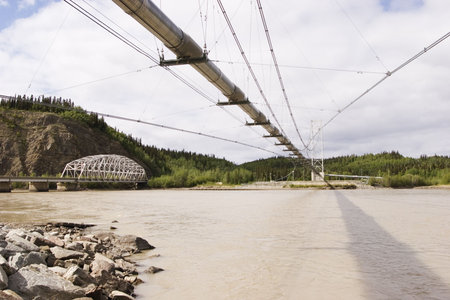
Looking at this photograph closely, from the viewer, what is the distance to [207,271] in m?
8.14

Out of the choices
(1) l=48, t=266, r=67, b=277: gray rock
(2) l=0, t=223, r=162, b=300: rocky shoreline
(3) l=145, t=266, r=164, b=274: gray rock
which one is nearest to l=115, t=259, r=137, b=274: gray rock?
(2) l=0, t=223, r=162, b=300: rocky shoreline

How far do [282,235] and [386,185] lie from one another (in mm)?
111160

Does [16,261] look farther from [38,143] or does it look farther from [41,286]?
[38,143]

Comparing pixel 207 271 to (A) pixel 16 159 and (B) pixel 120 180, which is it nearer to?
(B) pixel 120 180

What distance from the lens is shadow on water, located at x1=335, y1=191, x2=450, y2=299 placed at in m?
6.55

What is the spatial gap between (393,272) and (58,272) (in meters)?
7.47

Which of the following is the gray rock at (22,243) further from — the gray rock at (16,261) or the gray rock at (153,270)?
the gray rock at (153,270)

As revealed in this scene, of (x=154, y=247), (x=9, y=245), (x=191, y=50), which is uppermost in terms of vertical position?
(x=191, y=50)

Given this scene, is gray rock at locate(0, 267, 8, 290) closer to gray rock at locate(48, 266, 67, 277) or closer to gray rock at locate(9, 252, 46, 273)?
gray rock at locate(9, 252, 46, 273)

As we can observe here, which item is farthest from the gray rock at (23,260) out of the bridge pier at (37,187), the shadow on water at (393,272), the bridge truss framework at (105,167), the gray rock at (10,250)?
the bridge truss framework at (105,167)

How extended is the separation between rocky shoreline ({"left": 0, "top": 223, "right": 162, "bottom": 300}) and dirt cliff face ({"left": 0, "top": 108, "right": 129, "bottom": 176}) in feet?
349

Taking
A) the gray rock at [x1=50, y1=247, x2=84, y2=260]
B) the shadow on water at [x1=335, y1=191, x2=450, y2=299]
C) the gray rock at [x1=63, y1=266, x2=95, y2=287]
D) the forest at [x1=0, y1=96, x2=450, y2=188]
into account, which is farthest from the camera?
the forest at [x1=0, y1=96, x2=450, y2=188]

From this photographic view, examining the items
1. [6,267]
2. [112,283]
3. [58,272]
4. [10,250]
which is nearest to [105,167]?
[10,250]

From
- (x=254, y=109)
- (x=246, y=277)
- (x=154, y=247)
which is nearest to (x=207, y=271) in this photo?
(x=246, y=277)
